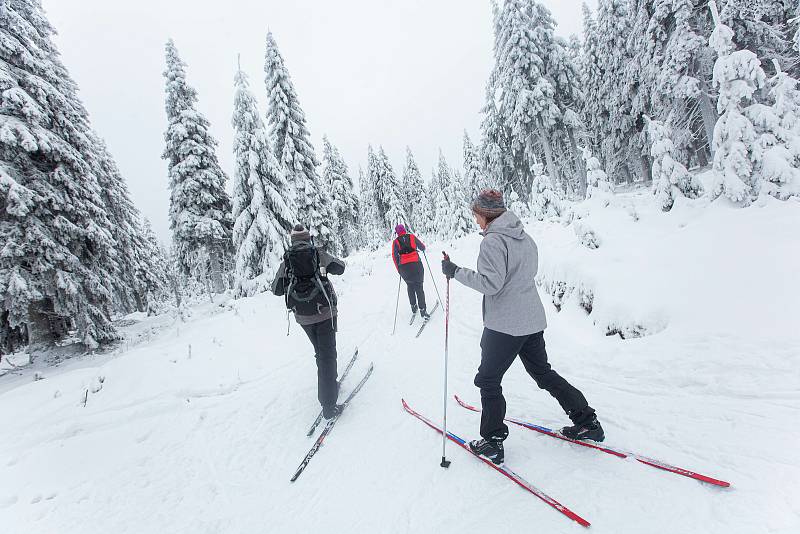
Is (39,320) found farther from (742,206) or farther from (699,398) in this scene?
(742,206)

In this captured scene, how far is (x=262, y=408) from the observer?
17.8 feet

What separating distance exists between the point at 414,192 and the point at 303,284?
157ft

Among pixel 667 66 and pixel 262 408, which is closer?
pixel 262 408

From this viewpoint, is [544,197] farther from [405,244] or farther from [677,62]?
[405,244]

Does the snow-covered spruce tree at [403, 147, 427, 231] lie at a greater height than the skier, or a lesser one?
greater

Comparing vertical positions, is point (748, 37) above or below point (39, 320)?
above

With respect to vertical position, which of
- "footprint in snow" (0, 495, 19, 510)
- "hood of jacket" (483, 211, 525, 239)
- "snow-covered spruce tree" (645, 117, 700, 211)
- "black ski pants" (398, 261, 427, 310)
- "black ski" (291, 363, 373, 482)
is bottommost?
"black ski" (291, 363, 373, 482)

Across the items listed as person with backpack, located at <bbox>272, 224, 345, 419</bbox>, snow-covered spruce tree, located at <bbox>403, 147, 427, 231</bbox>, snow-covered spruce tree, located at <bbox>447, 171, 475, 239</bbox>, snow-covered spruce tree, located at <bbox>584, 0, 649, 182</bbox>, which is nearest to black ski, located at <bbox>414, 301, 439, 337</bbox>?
person with backpack, located at <bbox>272, 224, 345, 419</bbox>

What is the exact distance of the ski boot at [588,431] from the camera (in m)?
3.19

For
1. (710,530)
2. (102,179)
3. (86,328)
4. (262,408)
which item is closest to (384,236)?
(102,179)

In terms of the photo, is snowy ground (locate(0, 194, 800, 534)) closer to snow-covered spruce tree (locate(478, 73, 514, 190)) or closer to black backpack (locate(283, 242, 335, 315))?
black backpack (locate(283, 242, 335, 315))

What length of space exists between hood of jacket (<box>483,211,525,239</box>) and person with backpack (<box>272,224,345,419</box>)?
7.82 ft

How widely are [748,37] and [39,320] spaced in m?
29.4

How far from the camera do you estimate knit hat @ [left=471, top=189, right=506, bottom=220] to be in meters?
3.26
